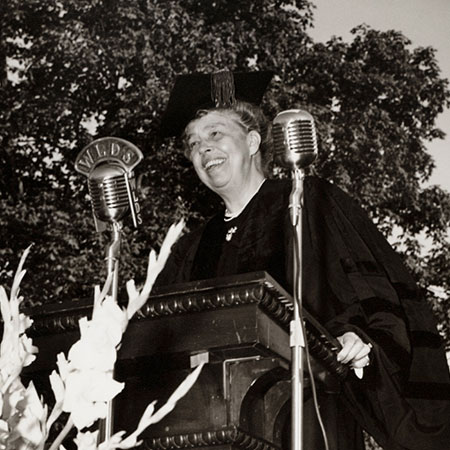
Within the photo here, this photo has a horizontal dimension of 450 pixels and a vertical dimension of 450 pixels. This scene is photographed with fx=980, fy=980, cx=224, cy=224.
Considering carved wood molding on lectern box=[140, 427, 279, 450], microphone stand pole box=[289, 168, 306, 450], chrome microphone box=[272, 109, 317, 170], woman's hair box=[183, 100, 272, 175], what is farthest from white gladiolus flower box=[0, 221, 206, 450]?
woman's hair box=[183, 100, 272, 175]

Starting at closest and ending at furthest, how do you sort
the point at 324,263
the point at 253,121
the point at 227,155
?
1. the point at 324,263
2. the point at 227,155
3. the point at 253,121

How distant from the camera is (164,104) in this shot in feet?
42.4

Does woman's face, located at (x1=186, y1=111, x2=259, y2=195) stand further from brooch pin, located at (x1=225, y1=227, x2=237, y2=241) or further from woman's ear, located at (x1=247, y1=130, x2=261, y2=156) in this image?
brooch pin, located at (x1=225, y1=227, x2=237, y2=241)

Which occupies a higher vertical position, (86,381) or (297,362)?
(297,362)

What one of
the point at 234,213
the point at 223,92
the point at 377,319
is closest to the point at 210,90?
the point at 223,92

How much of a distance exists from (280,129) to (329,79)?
12314mm

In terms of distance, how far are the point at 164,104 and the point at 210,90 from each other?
894 centimetres

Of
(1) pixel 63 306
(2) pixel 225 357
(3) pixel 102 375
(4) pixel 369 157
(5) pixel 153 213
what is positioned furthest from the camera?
(4) pixel 369 157

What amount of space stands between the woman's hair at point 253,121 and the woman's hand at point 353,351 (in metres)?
1.54

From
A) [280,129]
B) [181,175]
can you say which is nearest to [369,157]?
[181,175]

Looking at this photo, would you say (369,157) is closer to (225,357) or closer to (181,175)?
(181,175)

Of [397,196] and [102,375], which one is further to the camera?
[397,196]

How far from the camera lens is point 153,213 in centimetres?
1282

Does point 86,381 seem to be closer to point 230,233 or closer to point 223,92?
point 230,233
